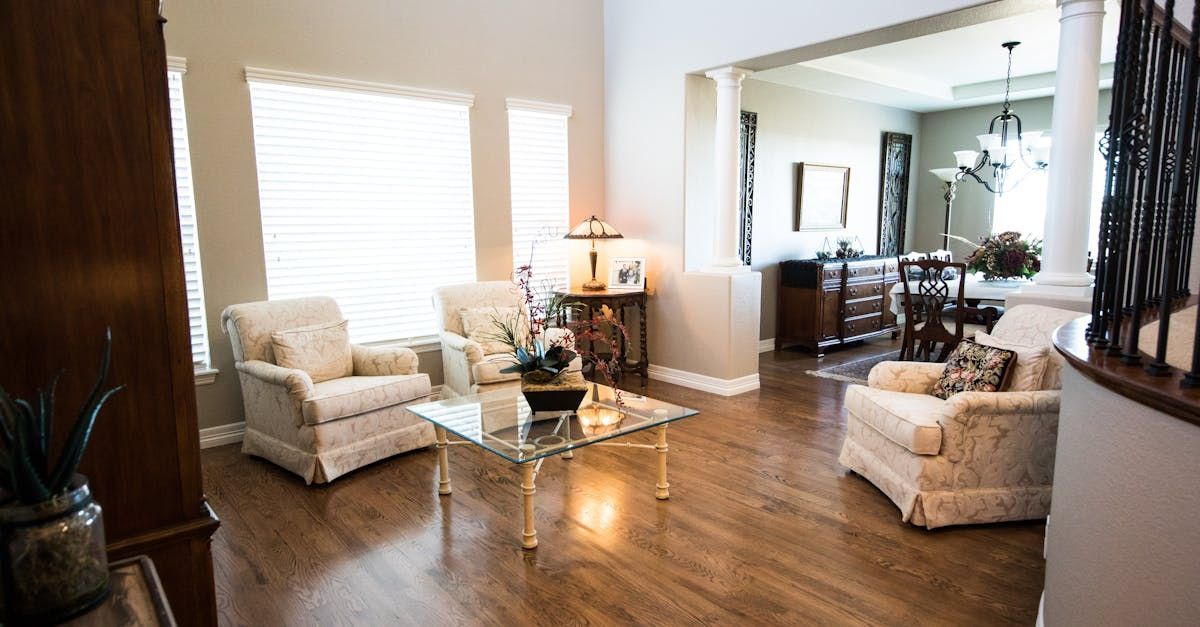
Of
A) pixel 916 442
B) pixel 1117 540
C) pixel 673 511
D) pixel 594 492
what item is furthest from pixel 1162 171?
pixel 594 492

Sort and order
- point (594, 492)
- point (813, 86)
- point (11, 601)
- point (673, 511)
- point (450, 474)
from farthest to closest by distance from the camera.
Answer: point (813, 86) → point (450, 474) → point (594, 492) → point (673, 511) → point (11, 601)

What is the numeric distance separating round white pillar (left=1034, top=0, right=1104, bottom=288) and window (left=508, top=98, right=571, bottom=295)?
11.6ft

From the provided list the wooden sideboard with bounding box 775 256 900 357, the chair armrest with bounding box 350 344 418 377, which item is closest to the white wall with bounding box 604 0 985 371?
the wooden sideboard with bounding box 775 256 900 357

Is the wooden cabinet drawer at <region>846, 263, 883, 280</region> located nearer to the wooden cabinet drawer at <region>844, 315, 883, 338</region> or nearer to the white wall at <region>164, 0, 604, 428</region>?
the wooden cabinet drawer at <region>844, 315, 883, 338</region>

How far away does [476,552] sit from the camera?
281 cm

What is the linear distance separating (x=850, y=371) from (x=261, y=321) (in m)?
4.76

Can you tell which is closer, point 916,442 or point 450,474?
point 916,442

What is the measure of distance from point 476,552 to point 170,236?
1791 millimetres

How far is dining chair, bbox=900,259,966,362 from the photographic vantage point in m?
5.51

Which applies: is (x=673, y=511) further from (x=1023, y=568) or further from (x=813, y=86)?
Result: (x=813, y=86)

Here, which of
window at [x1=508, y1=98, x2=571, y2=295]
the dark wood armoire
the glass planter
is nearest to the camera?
the glass planter

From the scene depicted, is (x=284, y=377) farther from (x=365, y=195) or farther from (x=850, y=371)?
(x=850, y=371)

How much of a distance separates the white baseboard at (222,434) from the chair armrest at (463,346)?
1364 millimetres

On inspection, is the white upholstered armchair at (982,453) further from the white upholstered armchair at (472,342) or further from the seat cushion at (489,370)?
the seat cushion at (489,370)
